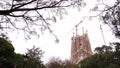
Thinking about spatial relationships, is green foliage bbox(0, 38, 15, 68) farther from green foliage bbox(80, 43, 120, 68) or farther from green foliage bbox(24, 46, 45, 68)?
green foliage bbox(80, 43, 120, 68)

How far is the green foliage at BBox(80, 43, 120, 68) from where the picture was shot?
18.8m

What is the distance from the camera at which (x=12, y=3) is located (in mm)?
Result: 5320

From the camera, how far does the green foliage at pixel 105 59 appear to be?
18.8 meters

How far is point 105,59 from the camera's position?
846 inches

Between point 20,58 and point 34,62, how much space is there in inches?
59.4

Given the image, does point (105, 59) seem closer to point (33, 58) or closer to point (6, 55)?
point (33, 58)

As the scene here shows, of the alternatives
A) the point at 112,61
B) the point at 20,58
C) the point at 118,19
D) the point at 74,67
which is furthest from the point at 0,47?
the point at 74,67

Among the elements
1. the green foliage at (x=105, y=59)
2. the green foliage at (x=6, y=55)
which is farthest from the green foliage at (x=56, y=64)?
the green foliage at (x=6, y=55)

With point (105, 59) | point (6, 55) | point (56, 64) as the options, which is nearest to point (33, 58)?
point (6, 55)

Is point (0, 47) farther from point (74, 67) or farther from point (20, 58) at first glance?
point (74, 67)

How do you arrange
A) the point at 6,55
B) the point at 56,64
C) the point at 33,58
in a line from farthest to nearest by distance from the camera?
the point at 56,64 < the point at 33,58 < the point at 6,55

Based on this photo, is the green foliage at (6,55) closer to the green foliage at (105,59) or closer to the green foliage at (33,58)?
the green foliage at (33,58)

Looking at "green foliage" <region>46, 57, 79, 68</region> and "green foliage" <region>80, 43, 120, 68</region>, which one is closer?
"green foliage" <region>80, 43, 120, 68</region>

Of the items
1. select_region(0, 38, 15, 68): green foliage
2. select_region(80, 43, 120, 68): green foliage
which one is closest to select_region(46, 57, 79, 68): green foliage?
select_region(80, 43, 120, 68): green foliage
